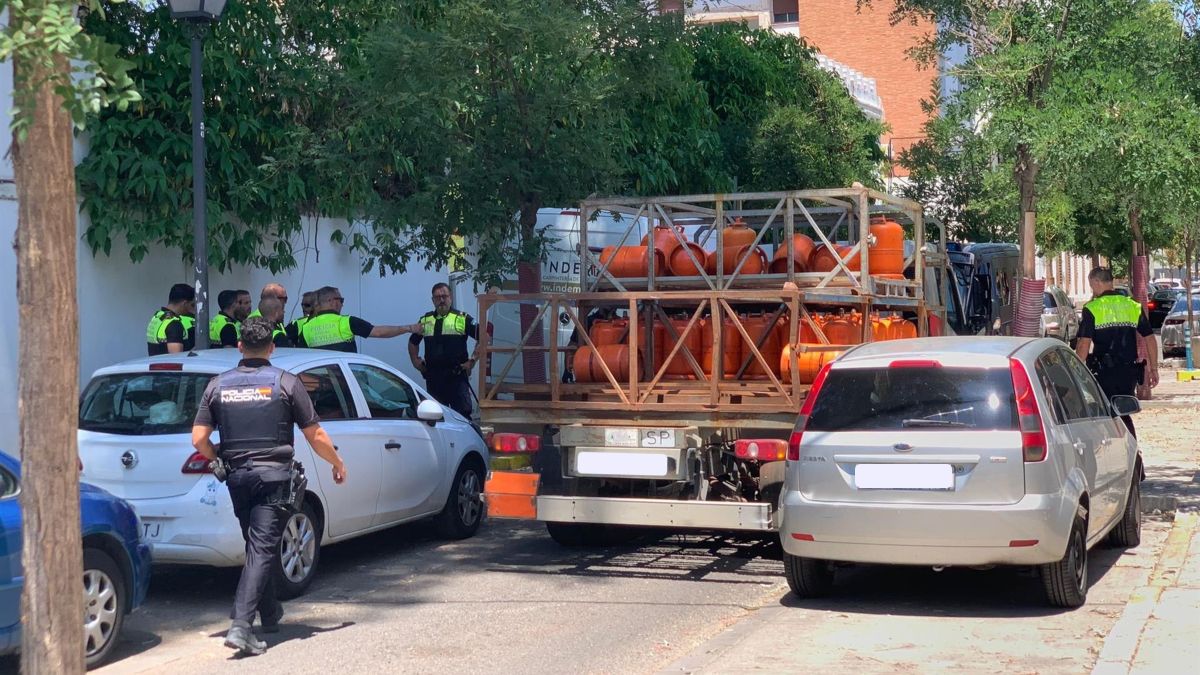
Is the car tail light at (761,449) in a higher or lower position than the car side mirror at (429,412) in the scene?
lower

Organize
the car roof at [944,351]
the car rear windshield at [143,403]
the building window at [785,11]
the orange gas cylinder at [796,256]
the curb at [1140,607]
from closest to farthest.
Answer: the curb at [1140,607] → the car roof at [944,351] → the car rear windshield at [143,403] → the orange gas cylinder at [796,256] → the building window at [785,11]

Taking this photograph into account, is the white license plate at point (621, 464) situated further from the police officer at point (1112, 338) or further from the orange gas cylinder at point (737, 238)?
the police officer at point (1112, 338)

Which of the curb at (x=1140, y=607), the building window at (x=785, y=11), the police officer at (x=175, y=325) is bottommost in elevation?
the curb at (x=1140, y=607)

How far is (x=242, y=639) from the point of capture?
708 centimetres

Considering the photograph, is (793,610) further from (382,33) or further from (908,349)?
(382,33)

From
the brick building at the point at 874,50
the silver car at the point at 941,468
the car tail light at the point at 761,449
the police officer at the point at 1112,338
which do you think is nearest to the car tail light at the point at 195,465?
the car tail light at the point at 761,449

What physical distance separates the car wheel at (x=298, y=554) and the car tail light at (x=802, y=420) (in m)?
3.00

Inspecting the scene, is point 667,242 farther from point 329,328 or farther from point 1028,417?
point 1028,417

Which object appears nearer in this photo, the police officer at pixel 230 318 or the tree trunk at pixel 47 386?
the tree trunk at pixel 47 386

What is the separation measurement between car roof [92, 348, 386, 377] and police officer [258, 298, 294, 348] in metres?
2.26

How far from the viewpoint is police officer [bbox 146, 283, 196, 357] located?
11641 mm

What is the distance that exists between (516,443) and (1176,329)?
25.1 meters

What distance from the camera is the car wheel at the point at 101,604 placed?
6.91 meters

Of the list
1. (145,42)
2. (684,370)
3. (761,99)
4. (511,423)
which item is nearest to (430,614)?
(511,423)
